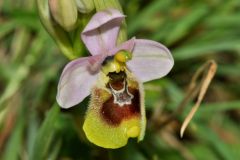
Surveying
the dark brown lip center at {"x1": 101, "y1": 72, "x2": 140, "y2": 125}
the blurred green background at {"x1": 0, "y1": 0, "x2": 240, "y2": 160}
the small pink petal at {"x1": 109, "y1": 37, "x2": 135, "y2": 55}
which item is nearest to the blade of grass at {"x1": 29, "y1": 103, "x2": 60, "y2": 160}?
the blurred green background at {"x1": 0, "y1": 0, "x2": 240, "y2": 160}

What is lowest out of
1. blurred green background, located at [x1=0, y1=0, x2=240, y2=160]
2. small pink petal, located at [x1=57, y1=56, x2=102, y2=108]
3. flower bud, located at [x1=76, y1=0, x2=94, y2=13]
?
blurred green background, located at [x1=0, y1=0, x2=240, y2=160]

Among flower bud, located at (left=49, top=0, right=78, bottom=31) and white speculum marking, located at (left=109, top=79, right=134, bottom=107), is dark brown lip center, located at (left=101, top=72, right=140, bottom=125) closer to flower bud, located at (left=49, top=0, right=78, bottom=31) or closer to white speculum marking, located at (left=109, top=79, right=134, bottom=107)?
white speculum marking, located at (left=109, top=79, right=134, bottom=107)

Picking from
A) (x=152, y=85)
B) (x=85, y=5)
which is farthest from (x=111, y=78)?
(x=152, y=85)

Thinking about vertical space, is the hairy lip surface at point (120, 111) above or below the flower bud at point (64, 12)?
below

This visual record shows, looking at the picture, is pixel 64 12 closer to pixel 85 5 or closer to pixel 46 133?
pixel 85 5

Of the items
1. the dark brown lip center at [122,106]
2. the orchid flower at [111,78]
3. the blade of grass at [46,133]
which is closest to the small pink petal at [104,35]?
the orchid flower at [111,78]

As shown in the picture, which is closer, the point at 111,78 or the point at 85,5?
the point at 85,5

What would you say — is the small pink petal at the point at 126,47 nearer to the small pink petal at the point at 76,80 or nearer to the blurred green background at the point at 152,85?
the small pink petal at the point at 76,80

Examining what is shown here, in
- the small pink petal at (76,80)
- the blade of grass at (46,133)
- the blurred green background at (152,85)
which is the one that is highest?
the small pink petal at (76,80)
